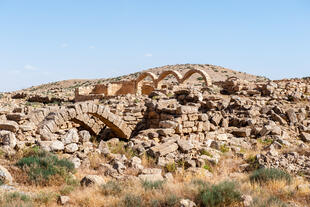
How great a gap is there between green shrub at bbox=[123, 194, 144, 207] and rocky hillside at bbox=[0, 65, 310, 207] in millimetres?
21

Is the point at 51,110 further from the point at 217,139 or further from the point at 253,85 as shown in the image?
the point at 253,85

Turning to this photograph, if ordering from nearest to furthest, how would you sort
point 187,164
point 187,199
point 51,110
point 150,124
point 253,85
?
point 187,199 → point 187,164 → point 51,110 → point 150,124 → point 253,85

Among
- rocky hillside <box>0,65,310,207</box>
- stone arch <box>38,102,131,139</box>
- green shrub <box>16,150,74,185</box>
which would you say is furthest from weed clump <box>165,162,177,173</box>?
stone arch <box>38,102,131,139</box>

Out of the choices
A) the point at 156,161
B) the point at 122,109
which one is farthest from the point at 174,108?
the point at 156,161

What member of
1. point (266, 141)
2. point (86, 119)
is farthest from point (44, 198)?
point (266, 141)

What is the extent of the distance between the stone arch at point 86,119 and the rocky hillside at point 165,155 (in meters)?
0.04

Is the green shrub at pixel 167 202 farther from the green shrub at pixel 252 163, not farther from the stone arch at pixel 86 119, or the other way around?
the stone arch at pixel 86 119

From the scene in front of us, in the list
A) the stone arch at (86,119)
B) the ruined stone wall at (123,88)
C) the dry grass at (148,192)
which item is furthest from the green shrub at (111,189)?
the ruined stone wall at (123,88)

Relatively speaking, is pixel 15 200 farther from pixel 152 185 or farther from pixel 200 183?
pixel 200 183

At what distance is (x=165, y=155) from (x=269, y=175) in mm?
2867

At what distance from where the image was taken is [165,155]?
341 inches

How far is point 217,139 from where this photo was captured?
1172 centimetres

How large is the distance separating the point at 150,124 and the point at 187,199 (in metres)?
8.03

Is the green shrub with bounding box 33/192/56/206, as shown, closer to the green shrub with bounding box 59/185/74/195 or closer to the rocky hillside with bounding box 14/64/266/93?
the green shrub with bounding box 59/185/74/195
